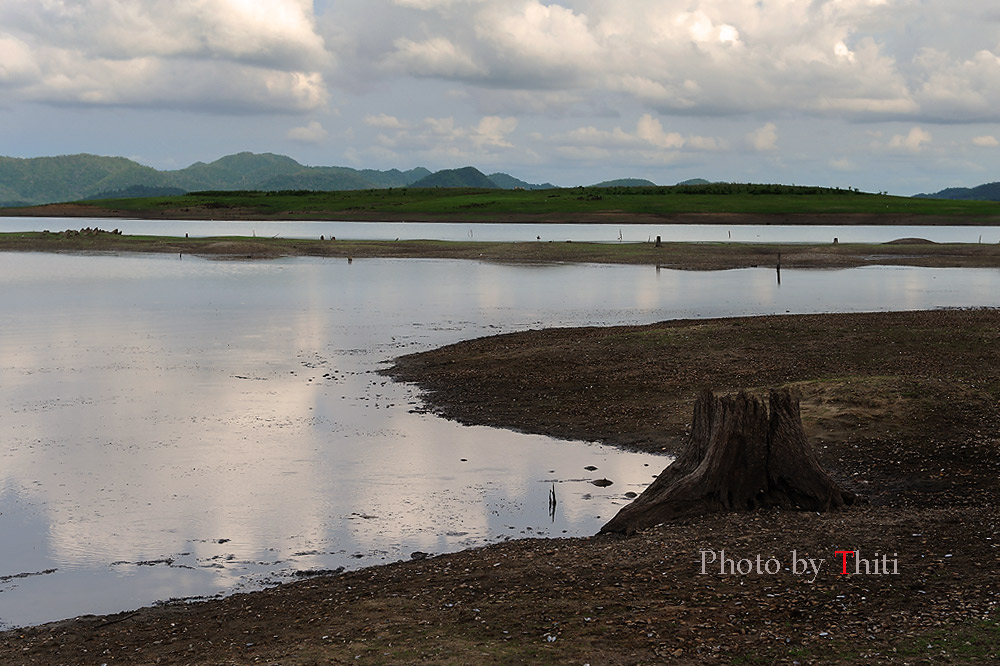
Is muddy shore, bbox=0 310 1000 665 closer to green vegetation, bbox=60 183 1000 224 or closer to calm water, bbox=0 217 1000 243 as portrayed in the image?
calm water, bbox=0 217 1000 243

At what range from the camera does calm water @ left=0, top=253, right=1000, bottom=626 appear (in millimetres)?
16625

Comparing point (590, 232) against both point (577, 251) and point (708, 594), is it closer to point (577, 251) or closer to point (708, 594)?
point (577, 251)

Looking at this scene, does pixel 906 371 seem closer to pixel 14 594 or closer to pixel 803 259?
pixel 14 594

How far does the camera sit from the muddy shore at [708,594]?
11.0m

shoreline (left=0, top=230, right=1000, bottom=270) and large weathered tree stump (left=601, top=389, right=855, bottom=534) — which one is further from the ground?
shoreline (left=0, top=230, right=1000, bottom=270)

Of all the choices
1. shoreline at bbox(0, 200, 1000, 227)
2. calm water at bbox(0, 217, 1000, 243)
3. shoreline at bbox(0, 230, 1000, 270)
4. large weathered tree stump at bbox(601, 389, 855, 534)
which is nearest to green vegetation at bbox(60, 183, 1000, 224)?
shoreline at bbox(0, 200, 1000, 227)

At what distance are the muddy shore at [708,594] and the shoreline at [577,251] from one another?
210ft

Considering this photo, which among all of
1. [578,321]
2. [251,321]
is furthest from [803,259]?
[251,321]

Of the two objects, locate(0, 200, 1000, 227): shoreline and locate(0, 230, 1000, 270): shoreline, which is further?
locate(0, 200, 1000, 227): shoreline

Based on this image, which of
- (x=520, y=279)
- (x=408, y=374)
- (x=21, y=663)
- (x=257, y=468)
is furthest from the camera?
(x=520, y=279)

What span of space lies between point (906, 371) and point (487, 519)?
1562 centimetres

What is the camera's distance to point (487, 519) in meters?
18.6

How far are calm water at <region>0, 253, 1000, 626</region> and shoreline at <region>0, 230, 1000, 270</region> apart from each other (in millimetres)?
36809

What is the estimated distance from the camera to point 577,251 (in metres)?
101
